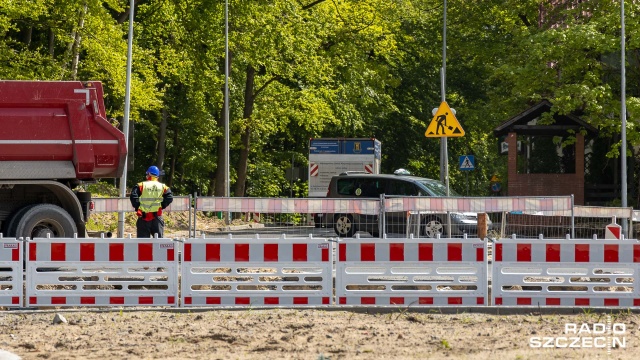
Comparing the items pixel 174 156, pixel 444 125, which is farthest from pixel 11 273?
pixel 174 156

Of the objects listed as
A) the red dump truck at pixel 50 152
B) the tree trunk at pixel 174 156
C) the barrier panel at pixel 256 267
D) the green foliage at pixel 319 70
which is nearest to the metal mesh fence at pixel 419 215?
the red dump truck at pixel 50 152

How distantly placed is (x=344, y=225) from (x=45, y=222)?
26.5 ft

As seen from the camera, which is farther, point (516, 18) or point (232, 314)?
point (516, 18)

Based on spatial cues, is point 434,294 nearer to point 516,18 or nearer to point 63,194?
point 63,194

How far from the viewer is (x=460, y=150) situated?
60469 mm

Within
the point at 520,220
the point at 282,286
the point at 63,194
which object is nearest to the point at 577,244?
the point at 282,286

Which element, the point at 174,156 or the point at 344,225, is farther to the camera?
the point at 174,156

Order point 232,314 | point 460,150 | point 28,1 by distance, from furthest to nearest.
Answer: point 460,150
point 28,1
point 232,314

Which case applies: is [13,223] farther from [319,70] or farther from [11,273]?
[319,70]

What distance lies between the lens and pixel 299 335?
11.8 meters

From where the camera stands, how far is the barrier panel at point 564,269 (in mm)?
14258

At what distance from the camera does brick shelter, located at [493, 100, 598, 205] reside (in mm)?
36750

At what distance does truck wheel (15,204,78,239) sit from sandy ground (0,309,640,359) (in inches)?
165

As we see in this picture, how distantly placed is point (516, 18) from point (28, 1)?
18731 mm
